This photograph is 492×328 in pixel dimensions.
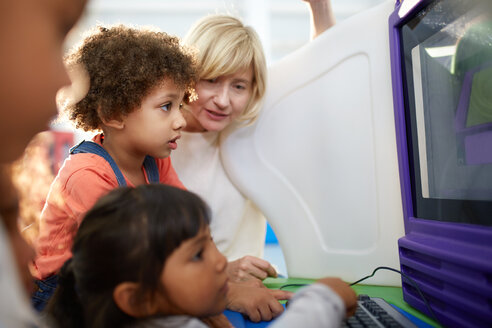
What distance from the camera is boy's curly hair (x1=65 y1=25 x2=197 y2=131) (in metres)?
0.86

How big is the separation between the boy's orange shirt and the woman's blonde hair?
0.37 meters

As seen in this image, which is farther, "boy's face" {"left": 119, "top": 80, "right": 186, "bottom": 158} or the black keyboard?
"boy's face" {"left": 119, "top": 80, "right": 186, "bottom": 158}

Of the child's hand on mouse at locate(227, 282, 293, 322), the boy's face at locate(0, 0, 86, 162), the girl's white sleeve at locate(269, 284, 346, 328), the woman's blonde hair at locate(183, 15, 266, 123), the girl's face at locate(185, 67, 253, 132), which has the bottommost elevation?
the child's hand on mouse at locate(227, 282, 293, 322)

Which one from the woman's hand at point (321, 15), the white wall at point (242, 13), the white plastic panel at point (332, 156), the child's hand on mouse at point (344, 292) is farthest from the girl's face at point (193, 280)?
the white wall at point (242, 13)

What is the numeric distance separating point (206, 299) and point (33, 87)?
1.01 ft

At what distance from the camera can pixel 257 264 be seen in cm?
90

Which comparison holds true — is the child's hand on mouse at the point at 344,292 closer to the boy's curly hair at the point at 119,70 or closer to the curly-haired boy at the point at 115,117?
the curly-haired boy at the point at 115,117

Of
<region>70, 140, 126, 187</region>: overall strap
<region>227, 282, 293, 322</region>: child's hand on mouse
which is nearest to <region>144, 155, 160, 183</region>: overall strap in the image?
<region>70, 140, 126, 187</region>: overall strap

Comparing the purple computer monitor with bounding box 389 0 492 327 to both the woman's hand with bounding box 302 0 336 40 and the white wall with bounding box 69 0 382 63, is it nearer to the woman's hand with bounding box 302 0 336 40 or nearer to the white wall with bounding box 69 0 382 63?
the woman's hand with bounding box 302 0 336 40

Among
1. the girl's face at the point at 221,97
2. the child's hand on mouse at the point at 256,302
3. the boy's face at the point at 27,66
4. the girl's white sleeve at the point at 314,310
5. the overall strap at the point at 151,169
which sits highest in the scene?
the girl's face at the point at 221,97

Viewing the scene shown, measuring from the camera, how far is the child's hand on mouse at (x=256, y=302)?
0.66 metres

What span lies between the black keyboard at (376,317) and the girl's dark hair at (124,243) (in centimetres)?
25

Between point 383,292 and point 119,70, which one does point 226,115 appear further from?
point 383,292

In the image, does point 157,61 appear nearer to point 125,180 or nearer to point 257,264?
point 125,180
